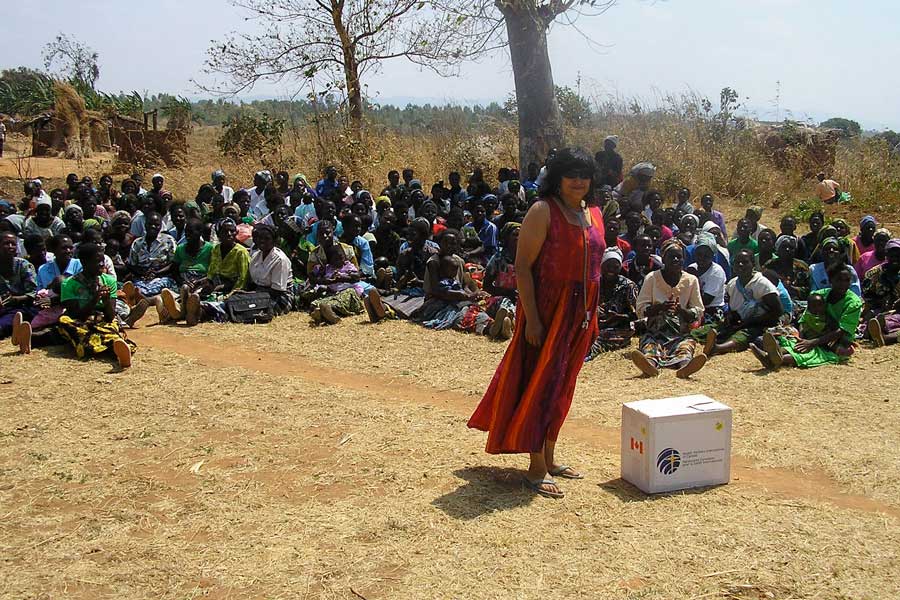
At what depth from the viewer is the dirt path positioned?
4.51 metres

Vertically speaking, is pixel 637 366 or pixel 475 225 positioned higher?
pixel 475 225

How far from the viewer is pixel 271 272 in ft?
30.4

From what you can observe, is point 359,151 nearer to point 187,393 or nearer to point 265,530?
point 187,393

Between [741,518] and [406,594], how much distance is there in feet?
5.71

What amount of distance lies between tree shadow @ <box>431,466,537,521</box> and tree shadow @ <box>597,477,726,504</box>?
17.5 inches

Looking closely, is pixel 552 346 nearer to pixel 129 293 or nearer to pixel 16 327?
pixel 16 327

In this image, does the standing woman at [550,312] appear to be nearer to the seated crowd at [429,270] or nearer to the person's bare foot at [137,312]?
the seated crowd at [429,270]

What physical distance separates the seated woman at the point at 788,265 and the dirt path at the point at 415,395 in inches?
169

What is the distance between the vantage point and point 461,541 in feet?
12.7

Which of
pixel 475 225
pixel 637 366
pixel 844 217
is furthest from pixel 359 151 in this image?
pixel 637 366

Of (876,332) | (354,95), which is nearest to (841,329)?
(876,332)

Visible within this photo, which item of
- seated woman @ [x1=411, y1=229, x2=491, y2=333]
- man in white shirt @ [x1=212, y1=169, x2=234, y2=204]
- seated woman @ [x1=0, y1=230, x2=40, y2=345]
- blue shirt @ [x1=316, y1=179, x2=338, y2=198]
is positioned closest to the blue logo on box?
seated woman @ [x1=411, y1=229, x2=491, y2=333]

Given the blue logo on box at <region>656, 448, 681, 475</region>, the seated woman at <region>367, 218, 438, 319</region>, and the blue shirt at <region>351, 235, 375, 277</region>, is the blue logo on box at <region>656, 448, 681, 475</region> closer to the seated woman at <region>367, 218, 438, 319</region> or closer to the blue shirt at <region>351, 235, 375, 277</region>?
the seated woman at <region>367, 218, 438, 319</region>

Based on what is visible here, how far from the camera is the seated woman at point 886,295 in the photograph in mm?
7816
